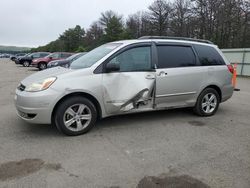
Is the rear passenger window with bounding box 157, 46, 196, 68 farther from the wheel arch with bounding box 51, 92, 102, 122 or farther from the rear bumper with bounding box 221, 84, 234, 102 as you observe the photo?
the wheel arch with bounding box 51, 92, 102, 122

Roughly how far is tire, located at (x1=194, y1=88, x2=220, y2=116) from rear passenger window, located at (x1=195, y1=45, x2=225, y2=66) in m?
0.64

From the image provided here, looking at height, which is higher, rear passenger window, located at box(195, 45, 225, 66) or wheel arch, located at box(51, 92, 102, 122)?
rear passenger window, located at box(195, 45, 225, 66)

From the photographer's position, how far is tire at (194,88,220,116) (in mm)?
5742

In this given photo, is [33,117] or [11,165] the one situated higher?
[33,117]

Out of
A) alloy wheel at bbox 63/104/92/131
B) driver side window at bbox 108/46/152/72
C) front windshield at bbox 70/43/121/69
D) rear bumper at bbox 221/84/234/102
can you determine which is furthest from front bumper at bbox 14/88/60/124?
rear bumper at bbox 221/84/234/102

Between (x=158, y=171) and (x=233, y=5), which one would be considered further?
(x=233, y=5)

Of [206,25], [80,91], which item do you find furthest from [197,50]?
[206,25]

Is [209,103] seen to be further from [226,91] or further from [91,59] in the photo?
[91,59]

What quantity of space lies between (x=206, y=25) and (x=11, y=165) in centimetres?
3780

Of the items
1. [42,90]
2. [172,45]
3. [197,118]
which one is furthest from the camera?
[197,118]

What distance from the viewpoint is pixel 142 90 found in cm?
486

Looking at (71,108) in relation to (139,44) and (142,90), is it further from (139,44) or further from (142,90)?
(139,44)

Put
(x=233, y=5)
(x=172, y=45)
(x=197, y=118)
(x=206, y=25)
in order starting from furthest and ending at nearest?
(x=206, y=25) < (x=233, y=5) < (x=197, y=118) < (x=172, y=45)

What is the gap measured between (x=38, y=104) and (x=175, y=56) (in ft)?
9.79
